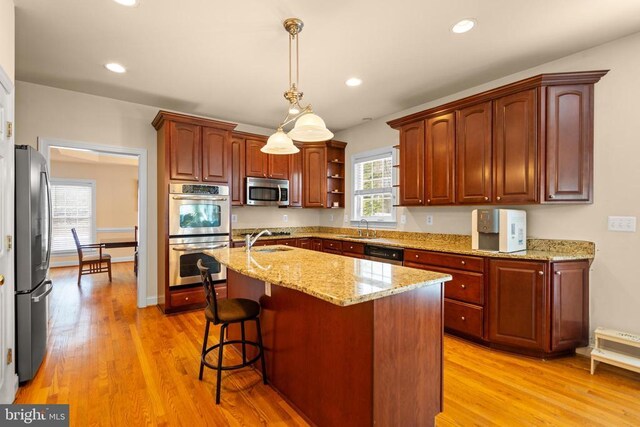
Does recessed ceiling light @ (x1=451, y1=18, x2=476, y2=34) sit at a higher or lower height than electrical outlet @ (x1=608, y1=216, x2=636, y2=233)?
higher

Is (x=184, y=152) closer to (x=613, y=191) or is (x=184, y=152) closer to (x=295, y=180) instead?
(x=295, y=180)

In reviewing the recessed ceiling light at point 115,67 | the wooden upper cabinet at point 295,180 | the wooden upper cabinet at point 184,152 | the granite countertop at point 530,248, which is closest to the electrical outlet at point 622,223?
the granite countertop at point 530,248

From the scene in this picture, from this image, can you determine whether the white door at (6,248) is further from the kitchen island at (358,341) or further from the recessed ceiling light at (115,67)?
the kitchen island at (358,341)

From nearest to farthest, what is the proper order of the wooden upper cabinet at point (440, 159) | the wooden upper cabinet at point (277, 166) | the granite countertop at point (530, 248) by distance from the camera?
the granite countertop at point (530, 248)
the wooden upper cabinet at point (440, 159)
the wooden upper cabinet at point (277, 166)

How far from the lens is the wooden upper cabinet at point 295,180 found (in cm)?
511

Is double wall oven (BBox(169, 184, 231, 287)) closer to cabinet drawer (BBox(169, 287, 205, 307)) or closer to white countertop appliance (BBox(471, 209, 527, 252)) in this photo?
cabinet drawer (BBox(169, 287, 205, 307))

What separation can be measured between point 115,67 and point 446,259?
376 centimetres

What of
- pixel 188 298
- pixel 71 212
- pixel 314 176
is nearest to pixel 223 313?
pixel 188 298

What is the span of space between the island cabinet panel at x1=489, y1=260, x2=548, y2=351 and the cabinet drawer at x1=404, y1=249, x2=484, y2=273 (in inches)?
4.9

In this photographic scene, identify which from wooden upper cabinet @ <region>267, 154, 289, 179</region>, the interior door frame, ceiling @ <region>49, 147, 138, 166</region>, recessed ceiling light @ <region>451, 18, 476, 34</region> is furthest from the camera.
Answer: ceiling @ <region>49, 147, 138, 166</region>

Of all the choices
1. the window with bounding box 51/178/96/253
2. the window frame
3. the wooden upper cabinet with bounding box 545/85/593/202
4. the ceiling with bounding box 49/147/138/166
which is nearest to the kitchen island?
the wooden upper cabinet with bounding box 545/85/593/202

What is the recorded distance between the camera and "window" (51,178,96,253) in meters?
7.09

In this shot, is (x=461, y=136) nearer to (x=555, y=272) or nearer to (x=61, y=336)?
(x=555, y=272)

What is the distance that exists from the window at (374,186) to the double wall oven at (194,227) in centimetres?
207
